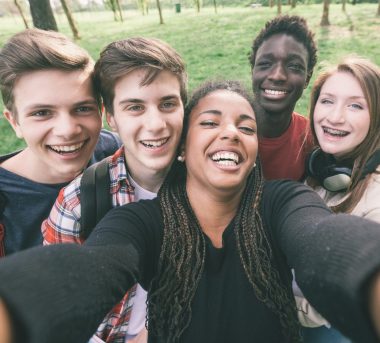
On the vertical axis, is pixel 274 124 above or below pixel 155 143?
below

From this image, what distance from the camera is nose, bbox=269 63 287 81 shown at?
118 inches

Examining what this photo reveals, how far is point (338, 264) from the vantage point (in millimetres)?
1058

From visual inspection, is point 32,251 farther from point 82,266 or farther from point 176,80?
point 176,80

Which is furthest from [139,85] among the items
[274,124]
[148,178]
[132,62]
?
[274,124]

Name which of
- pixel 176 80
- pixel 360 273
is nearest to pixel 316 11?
pixel 176 80

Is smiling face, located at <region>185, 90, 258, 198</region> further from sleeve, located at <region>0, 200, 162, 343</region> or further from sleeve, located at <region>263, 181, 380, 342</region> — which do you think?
sleeve, located at <region>0, 200, 162, 343</region>

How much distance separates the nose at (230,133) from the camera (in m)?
1.96

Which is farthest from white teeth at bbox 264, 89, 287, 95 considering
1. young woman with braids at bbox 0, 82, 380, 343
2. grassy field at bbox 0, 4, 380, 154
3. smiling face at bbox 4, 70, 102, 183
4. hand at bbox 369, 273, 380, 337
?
grassy field at bbox 0, 4, 380, 154

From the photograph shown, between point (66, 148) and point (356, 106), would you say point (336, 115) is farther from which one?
point (66, 148)

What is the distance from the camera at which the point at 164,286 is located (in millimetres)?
1705

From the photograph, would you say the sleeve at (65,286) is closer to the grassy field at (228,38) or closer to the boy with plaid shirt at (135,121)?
the boy with plaid shirt at (135,121)

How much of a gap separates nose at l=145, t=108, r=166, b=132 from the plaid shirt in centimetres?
33

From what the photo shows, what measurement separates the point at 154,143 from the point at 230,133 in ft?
1.50

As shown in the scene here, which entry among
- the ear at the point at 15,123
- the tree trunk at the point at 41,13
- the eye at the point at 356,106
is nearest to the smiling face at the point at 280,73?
the eye at the point at 356,106
